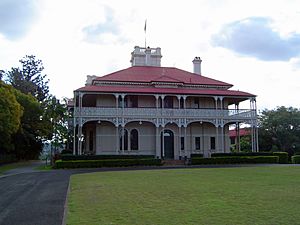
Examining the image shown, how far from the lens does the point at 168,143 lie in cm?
4009

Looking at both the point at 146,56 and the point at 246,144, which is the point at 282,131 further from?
the point at 146,56

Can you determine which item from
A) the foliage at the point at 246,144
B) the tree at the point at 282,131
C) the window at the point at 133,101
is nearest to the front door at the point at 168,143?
the window at the point at 133,101

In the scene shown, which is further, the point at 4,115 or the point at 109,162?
the point at 109,162

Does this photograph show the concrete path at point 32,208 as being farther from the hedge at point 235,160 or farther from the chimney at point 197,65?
the chimney at point 197,65

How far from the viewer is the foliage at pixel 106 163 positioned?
31.7m

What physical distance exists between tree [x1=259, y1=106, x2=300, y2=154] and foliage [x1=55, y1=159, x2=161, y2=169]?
25812 millimetres

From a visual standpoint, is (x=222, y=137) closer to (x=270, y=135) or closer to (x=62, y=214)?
(x=270, y=135)

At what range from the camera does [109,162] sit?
3281 centimetres

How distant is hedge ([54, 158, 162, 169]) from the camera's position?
31719 millimetres

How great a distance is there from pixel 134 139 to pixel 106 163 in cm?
704

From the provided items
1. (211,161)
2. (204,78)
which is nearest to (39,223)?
(211,161)

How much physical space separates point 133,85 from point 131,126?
14.5ft

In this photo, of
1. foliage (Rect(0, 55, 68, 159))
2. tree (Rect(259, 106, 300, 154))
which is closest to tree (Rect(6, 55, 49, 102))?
foliage (Rect(0, 55, 68, 159))

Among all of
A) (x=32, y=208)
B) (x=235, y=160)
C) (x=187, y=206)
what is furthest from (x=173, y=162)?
(x=187, y=206)
